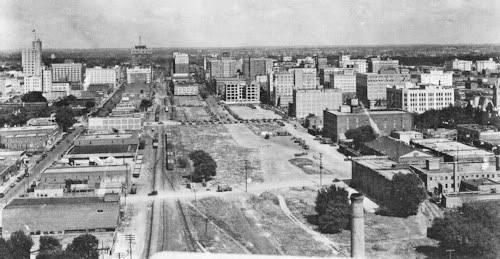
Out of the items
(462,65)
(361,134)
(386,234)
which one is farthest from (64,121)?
(462,65)

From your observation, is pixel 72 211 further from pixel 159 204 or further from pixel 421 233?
pixel 421 233

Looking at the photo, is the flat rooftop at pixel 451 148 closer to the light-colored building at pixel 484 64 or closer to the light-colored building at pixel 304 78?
the light-colored building at pixel 304 78

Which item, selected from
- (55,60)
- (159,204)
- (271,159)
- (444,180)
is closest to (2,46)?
(55,60)

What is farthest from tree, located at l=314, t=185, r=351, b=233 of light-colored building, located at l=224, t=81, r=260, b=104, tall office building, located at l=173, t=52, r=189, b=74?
tall office building, located at l=173, t=52, r=189, b=74

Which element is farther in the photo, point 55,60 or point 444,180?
point 55,60

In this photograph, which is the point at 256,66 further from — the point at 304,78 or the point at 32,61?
the point at 32,61

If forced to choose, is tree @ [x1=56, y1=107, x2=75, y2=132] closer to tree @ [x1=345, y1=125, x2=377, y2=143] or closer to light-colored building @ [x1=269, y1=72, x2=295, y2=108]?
tree @ [x1=345, y1=125, x2=377, y2=143]
